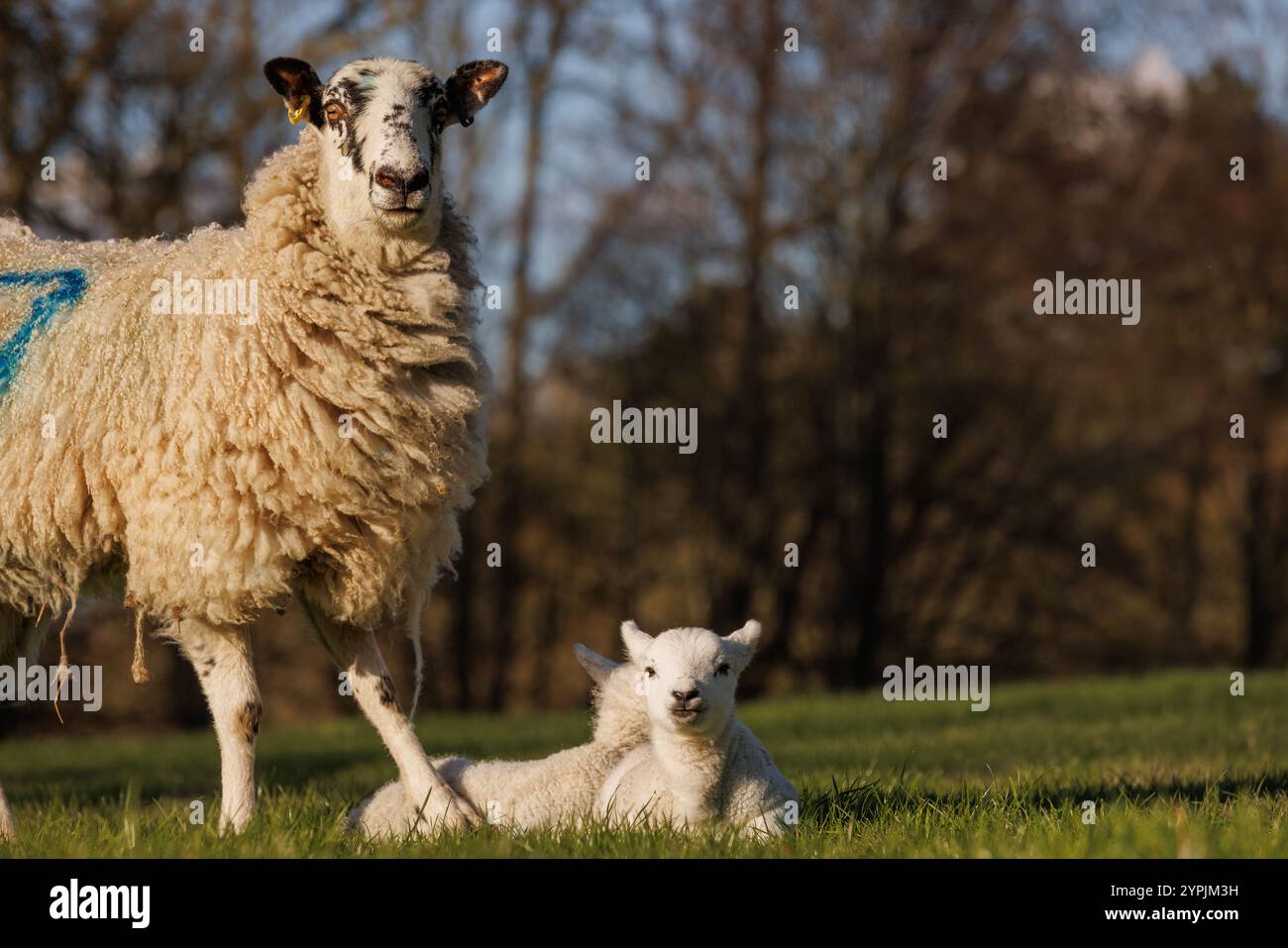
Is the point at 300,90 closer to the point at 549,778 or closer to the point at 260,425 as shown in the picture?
the point at 260,425

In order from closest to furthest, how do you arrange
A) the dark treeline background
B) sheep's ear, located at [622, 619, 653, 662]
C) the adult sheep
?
sheep's ear, located at [622, 619, 653, 662] → the adult sheep → the dark treeline background

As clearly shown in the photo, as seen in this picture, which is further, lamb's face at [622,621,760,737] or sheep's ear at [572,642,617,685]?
sheep's ear at [572,642,617,685]

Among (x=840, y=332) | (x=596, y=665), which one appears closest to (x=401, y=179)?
(x=596, y=665)

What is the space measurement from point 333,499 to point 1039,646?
1706 centimetres

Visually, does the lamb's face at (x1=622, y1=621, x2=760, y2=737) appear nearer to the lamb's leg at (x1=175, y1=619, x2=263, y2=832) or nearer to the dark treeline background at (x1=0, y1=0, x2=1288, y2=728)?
the lamb's leg at (x1=175, y1=619, x2=263, y2=832)

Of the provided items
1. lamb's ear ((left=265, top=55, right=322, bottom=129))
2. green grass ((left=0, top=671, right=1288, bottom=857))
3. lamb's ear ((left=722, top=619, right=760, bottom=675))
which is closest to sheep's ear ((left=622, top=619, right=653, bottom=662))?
lamb's ear ((left=722, top=619, right=760, bottom=675))

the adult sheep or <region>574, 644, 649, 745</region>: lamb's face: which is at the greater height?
the adult sheep

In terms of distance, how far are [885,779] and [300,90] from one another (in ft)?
11.4

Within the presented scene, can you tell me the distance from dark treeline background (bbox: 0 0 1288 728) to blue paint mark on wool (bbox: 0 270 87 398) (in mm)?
10761

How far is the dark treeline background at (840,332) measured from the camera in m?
17.6

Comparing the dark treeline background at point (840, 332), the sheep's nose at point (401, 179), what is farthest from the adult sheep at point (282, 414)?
the dark treeline background at point (840, 332)

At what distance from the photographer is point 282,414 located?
5113mm

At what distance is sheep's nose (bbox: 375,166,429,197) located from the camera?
5.02 m

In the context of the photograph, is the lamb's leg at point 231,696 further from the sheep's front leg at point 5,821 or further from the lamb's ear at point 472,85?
the lamb's ear at point 472,85
